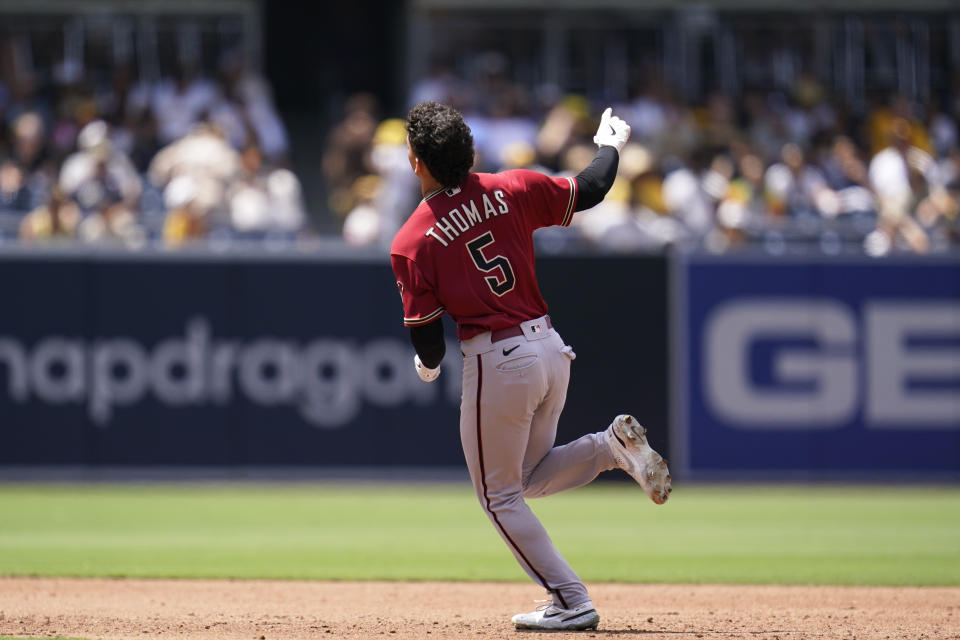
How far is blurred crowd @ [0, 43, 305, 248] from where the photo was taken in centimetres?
1305

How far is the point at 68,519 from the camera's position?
9.94m

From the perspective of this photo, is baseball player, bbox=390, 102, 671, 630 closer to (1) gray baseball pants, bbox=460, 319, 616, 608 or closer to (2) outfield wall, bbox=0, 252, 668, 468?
(1) gray baseball pants, bbox=460, 319, 616, 608

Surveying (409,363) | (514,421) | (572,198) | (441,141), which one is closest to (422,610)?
(514,421)

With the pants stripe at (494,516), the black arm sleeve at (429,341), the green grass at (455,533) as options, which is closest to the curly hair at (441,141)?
the black arm sleeve at (429,341)

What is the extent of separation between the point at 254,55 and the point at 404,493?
29.9 feet

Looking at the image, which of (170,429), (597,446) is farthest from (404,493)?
(597,446)

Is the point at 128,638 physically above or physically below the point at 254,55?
below

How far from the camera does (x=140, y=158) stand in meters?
15.3

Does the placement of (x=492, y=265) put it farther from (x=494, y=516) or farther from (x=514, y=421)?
(x=494, y=516)

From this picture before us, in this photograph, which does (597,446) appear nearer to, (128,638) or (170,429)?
(128,638)

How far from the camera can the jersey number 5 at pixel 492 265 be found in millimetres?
5344

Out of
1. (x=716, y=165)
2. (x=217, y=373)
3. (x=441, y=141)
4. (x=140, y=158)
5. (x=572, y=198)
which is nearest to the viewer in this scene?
(x=441, y=141)

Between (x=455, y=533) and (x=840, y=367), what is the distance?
4406 mm

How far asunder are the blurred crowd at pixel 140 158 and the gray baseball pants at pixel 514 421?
24.0 ft
